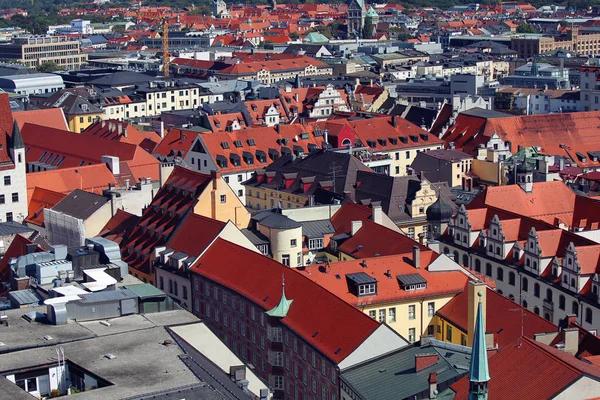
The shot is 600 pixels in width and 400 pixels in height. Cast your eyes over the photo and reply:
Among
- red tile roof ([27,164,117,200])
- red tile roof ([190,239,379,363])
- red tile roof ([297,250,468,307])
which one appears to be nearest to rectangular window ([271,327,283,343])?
red tile roof ([190,239,379,363])

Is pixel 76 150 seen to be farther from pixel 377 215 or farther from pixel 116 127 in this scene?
pixel 377 215

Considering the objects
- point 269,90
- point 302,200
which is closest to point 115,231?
point 302,200

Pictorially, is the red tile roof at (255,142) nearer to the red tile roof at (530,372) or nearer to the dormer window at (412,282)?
the dormer window at (412,282)

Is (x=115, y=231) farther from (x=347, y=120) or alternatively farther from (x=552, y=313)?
(x=347, y=120)

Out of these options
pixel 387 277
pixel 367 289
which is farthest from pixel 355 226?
pixel 367 289

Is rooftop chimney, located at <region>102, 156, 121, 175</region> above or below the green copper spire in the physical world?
above

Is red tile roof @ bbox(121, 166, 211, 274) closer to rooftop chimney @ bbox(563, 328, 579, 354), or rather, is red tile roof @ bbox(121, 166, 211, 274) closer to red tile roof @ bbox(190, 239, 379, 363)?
red tile roof @ bbox(190, 239, 379, 363)
